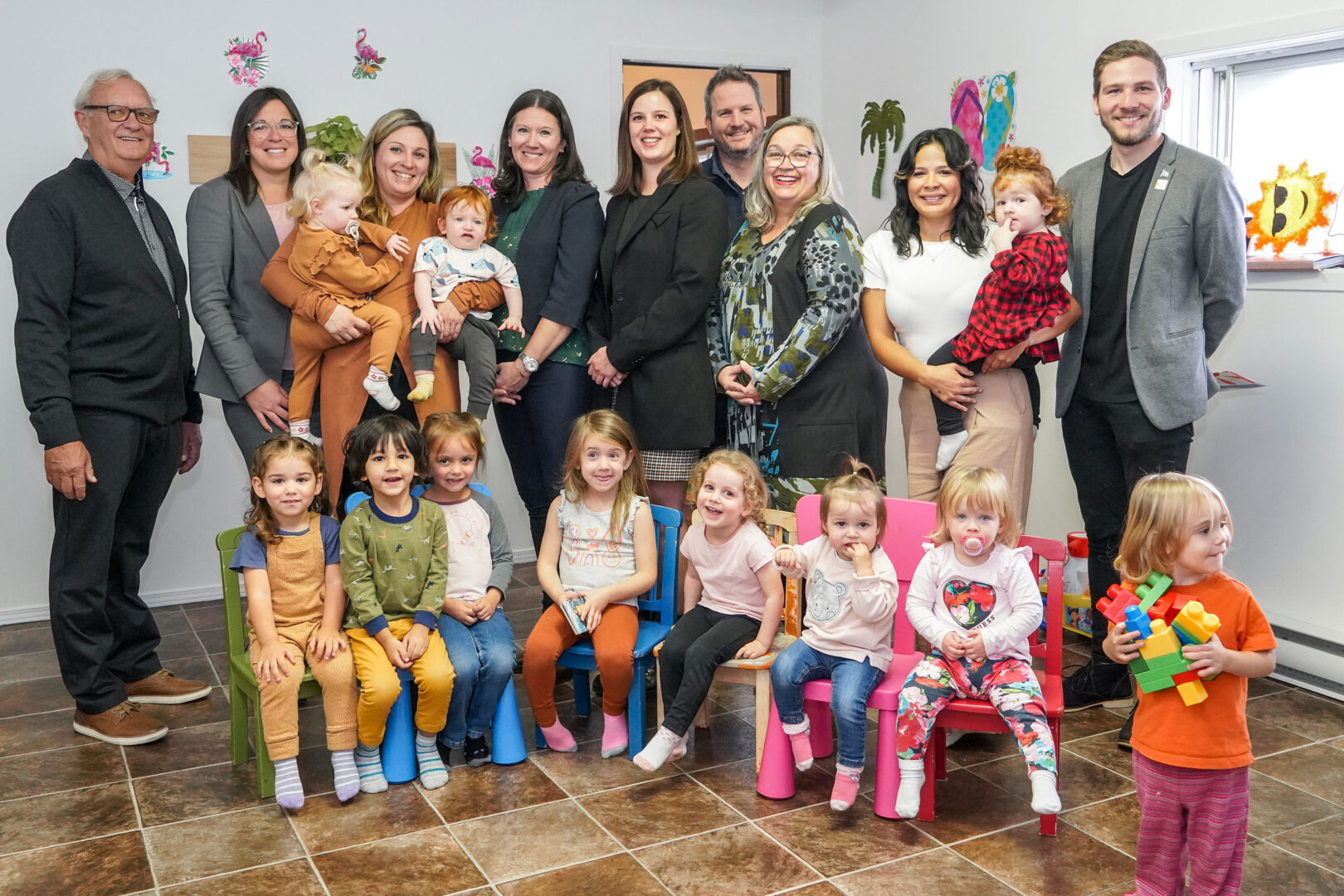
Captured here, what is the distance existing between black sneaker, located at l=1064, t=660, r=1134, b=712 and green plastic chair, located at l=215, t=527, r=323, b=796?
205cm

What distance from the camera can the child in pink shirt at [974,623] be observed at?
8.29ft

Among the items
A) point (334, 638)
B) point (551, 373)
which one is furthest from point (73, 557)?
point (551, 373)

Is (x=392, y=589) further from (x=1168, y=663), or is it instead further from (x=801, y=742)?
(x=1168, y=663)

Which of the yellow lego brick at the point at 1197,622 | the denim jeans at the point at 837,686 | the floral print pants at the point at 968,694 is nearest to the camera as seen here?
the yellow lego brick at the point at 1197,622

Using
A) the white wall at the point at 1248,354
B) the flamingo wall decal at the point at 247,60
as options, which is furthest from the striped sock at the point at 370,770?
the flamingo wall decal at the point at 247,60

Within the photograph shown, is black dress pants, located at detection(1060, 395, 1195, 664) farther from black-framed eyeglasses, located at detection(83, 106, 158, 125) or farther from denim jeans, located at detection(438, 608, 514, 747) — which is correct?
black-framed eyeglasses, located at detection(83, 106, 158, 125)

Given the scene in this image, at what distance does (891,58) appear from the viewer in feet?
16.6

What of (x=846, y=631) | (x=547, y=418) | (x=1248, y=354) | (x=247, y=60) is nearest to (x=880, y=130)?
(x=1248, y=354)

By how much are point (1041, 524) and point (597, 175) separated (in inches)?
93.4

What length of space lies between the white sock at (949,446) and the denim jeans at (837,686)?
2.00 feet

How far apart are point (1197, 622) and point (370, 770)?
1901 mm

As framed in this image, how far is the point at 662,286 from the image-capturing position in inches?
128

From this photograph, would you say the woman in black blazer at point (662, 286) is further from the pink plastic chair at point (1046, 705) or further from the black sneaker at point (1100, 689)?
the black sneaker at point (1100, 689)

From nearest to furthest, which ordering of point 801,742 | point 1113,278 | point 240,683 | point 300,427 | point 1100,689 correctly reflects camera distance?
point 801,742
point 240,683
point 1113,278
point 300,427
point 1100,689
